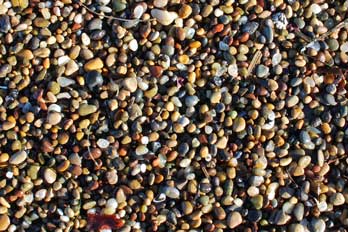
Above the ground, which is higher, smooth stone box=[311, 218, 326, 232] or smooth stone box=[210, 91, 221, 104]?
smooth stone box=[210, 91, 221, 104]

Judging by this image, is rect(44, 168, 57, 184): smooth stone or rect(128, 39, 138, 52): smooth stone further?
rect(128, 39, 138, 52): smooth stone

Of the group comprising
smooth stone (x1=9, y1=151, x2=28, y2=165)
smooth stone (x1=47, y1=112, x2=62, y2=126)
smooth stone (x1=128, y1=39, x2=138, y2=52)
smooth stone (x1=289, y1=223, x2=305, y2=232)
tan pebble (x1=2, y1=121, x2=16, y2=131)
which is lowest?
smooth stone (x1=289, y1=223, x2=305, y2=232)

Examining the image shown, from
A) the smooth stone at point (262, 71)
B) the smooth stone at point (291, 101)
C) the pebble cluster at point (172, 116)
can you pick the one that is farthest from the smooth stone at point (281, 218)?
the smooth stone at point (262, 71)

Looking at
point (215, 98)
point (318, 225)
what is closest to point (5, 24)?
point (215, 98)

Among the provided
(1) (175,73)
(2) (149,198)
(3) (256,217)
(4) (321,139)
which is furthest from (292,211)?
(1) (175,73)

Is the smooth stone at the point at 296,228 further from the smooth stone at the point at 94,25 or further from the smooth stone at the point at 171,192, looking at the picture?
the smooth stone at the point at 94,25

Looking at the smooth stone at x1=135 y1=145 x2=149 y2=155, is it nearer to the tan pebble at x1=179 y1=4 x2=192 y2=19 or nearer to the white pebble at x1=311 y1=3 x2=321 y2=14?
the tan pebble at x1=179 y1=4 x2=192 y2=19

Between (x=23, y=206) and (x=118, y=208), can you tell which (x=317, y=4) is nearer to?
(x=118, y=208)

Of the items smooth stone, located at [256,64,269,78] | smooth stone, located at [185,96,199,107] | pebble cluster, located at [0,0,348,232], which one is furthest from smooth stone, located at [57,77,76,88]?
smooth stone, located at [256,64,269,78]
